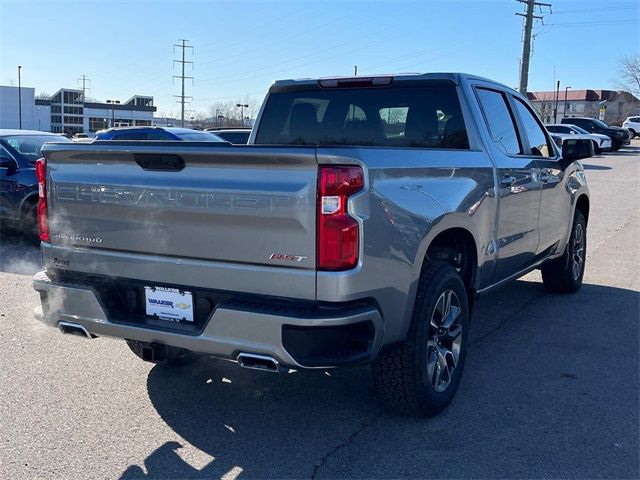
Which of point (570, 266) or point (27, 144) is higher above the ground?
point (27, 144)

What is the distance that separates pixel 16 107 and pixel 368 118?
10361 cm

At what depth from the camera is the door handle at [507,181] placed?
466 centimetres

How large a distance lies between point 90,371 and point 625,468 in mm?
3345

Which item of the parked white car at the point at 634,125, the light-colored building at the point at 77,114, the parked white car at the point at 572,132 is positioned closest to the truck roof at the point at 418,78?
the parked white car at the point at 572,132

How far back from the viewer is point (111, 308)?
11.6 ft

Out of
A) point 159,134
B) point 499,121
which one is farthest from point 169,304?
point 159,134

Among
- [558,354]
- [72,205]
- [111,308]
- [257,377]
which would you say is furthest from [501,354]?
[72,205]

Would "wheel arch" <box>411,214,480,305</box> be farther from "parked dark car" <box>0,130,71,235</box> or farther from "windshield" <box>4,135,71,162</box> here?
"windshield" <box>4,135,71,162</box>

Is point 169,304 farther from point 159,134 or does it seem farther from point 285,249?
point 159,134

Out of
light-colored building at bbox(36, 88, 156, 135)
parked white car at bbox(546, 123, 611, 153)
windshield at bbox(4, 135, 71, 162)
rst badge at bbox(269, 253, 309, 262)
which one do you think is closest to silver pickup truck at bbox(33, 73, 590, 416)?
rst badge at bbox(269, 253, 309, 262)

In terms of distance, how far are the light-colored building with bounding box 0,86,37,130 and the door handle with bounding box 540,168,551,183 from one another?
9737 centimetres

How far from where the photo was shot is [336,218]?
2986 mm

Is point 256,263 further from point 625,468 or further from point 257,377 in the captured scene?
point 625,468

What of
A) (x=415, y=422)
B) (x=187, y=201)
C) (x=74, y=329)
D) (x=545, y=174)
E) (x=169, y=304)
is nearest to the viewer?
(x=187, y=201)
